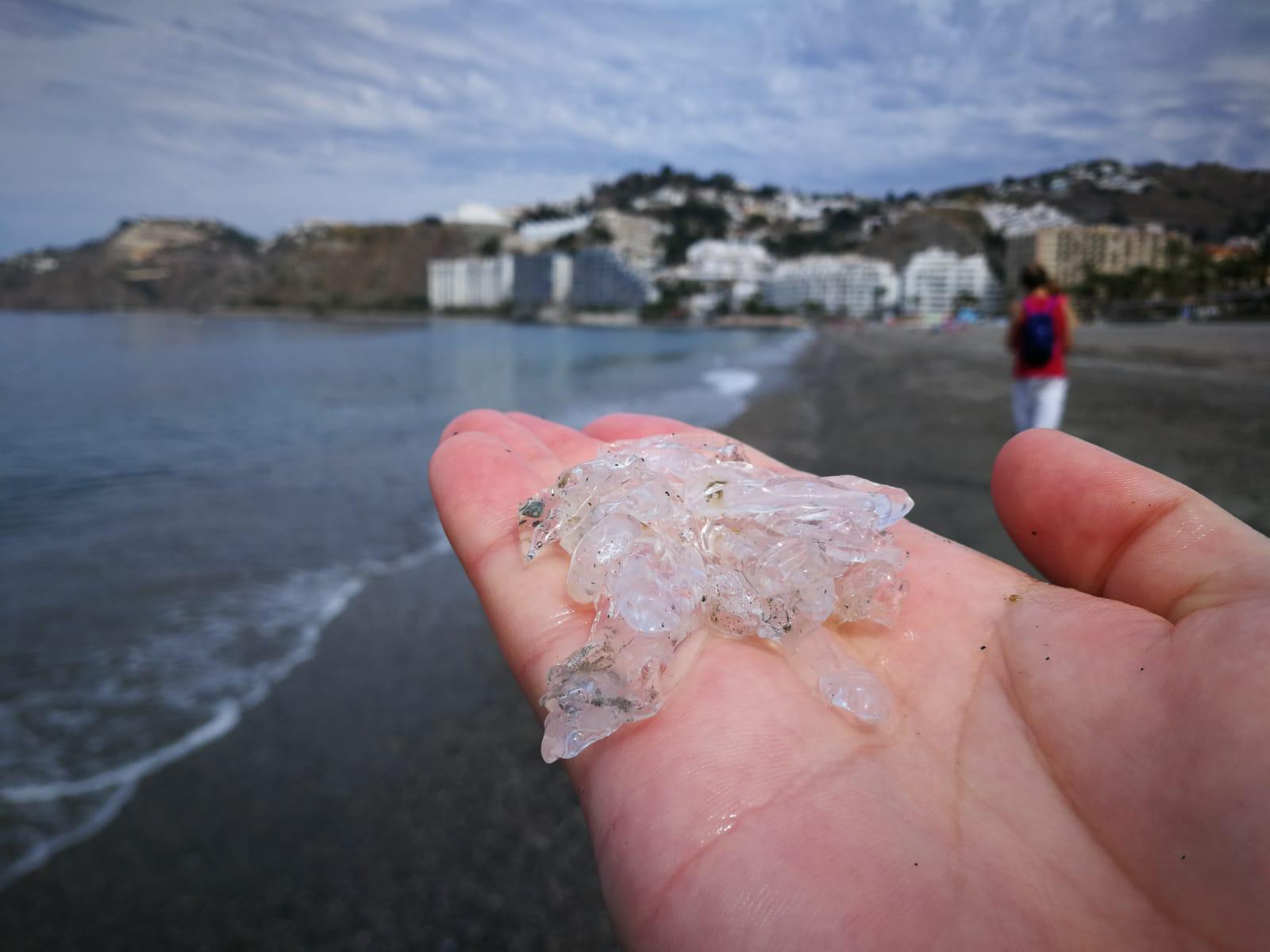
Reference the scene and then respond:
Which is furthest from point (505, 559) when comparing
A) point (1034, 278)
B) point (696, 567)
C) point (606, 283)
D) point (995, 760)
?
point (606, 283)

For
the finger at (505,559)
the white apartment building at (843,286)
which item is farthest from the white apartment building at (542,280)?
the finger at (505,559)

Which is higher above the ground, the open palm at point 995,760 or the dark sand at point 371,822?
the open palm at point 995,760

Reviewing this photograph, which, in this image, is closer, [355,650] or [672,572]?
[672,572]

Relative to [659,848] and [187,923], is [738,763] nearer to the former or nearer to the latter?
[659,848]

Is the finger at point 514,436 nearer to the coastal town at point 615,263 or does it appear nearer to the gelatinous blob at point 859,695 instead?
the gelatinous blob at point 859,695

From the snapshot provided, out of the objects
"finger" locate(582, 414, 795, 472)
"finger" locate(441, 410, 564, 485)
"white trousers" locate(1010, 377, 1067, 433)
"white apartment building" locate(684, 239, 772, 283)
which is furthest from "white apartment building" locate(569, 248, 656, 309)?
"finger" locate(441, 410, 564, 485)

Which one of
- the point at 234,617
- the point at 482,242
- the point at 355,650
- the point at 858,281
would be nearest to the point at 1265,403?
the point at 355,650

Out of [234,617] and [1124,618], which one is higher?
[1124,618]
